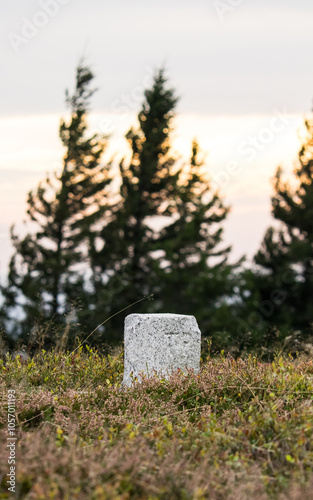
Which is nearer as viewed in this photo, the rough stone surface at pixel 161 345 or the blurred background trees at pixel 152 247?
the rough stone surface at pixel 161 345

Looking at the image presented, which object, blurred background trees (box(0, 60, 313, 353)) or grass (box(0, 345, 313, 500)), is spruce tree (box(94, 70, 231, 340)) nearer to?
blurred background trees (box(0, 60, 313, 353))

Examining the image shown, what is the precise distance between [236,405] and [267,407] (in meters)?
0.50

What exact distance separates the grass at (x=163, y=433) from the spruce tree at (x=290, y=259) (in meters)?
17.9

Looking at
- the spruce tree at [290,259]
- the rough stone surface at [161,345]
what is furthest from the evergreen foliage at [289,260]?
the rough stone surface at [161,345]

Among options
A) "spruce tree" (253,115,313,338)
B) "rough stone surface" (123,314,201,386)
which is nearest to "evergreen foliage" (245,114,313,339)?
"spruce tree" (253,115,313,338)

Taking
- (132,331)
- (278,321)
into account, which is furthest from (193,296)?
(132,331)

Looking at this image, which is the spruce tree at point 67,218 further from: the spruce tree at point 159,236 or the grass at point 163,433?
the grass at point 163,433

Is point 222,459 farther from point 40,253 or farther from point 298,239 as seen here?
point 298,239

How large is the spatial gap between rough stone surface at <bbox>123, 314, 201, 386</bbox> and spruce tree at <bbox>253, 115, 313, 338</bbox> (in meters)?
17.3

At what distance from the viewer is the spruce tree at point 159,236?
25.2 meters

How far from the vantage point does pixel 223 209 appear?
2962 centimetres

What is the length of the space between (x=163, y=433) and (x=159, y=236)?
76.2ft

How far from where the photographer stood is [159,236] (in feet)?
92.4

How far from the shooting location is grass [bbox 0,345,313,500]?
13.3ft
